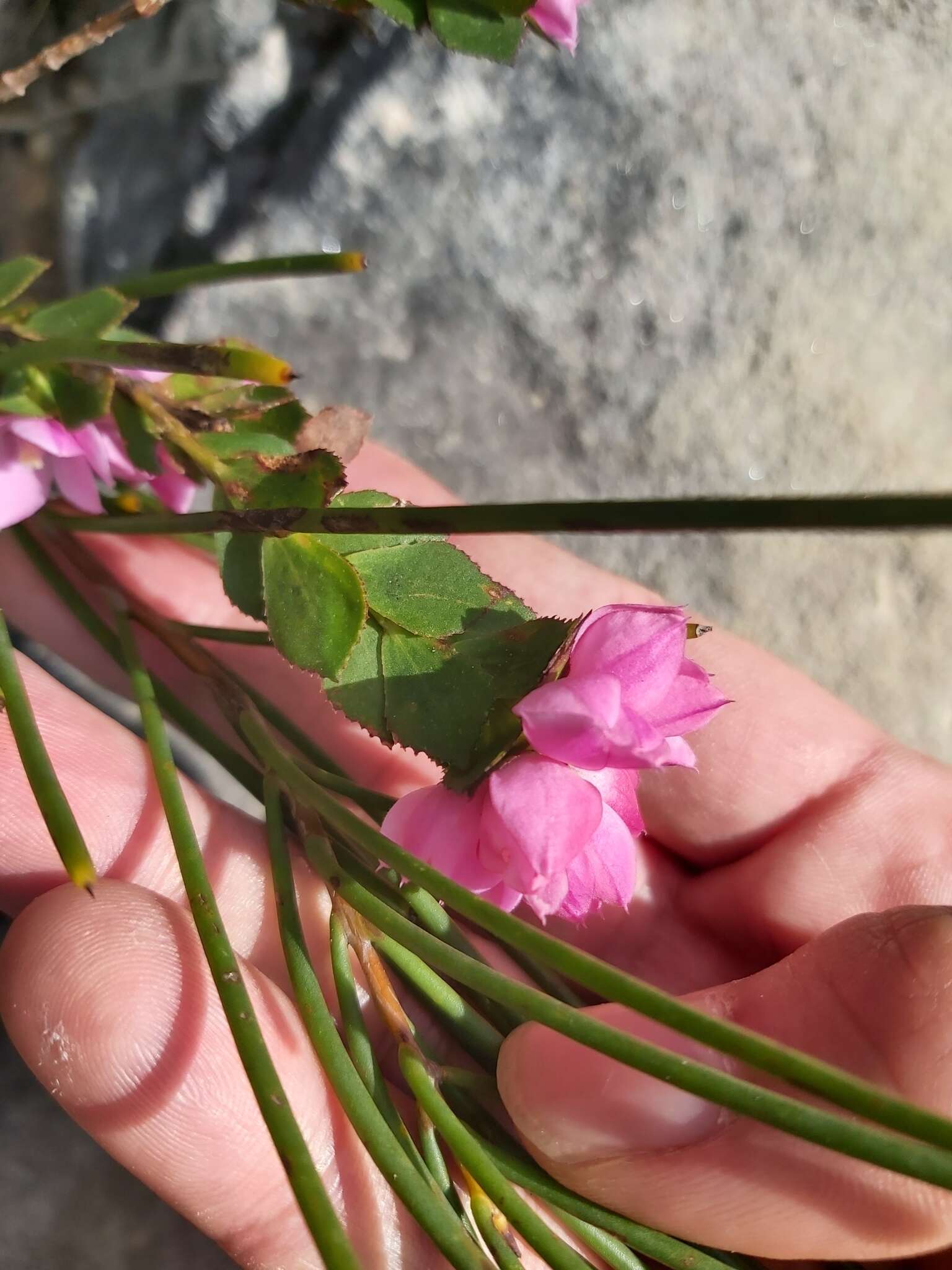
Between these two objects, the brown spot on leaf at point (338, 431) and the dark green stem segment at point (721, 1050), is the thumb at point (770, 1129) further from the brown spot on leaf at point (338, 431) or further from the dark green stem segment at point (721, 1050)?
the brown spot on leaf at point (338, 431)

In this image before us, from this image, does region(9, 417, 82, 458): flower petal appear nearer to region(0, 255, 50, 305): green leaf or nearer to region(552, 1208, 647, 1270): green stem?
region(0, 255, 50, 305): green leaf

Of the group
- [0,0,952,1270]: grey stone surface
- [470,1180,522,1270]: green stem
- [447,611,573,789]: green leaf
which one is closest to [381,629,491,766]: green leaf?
[447,611,573,789]: green leaf

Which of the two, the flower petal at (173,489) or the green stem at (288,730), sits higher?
the flower petal at (173,489)

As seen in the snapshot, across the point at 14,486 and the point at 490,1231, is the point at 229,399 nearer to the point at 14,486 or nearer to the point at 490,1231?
the point at 14,486

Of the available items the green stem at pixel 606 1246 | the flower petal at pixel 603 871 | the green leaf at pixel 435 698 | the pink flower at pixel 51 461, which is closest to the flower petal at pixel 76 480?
the pink flower at pixel 51 461

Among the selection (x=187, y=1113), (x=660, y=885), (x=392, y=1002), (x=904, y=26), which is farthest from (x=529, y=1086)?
(x=904, y=26)

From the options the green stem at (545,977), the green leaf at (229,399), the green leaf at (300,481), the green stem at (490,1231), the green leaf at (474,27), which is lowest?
the green stem at (490,1231)
